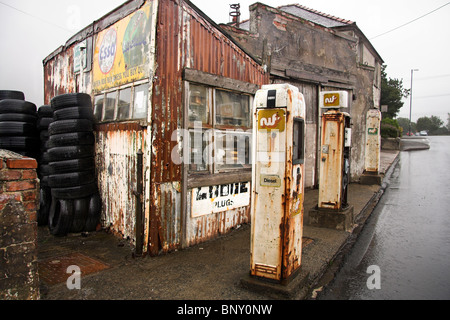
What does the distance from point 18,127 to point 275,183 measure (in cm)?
596

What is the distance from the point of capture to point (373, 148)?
1099cm

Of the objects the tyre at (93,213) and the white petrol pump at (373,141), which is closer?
the tyre at (93,213)

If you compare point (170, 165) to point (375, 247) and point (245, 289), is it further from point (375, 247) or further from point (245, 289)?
point (375, 247)

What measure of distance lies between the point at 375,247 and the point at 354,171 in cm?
661

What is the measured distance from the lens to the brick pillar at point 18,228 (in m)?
2.90

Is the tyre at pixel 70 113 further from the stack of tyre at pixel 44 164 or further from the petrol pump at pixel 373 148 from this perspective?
the petrol pump at pixel 373 148

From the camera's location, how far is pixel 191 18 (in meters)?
5.01

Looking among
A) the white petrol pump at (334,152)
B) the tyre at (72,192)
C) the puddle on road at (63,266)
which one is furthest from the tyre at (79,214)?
the white petrol pump at (334,152)

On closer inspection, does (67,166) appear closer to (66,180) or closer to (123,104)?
(66,180)

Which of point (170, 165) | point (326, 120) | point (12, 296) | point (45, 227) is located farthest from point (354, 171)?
point (12, 296)

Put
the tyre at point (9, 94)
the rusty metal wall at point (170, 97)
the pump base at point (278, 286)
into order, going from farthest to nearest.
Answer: the tyre at point (9, 94) < the rusty metal wall at point (170, 97) < the pump base at point (278, 286)

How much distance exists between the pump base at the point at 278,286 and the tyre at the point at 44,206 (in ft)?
16.1

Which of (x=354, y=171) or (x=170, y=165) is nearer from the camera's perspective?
(x=170, y=165)
